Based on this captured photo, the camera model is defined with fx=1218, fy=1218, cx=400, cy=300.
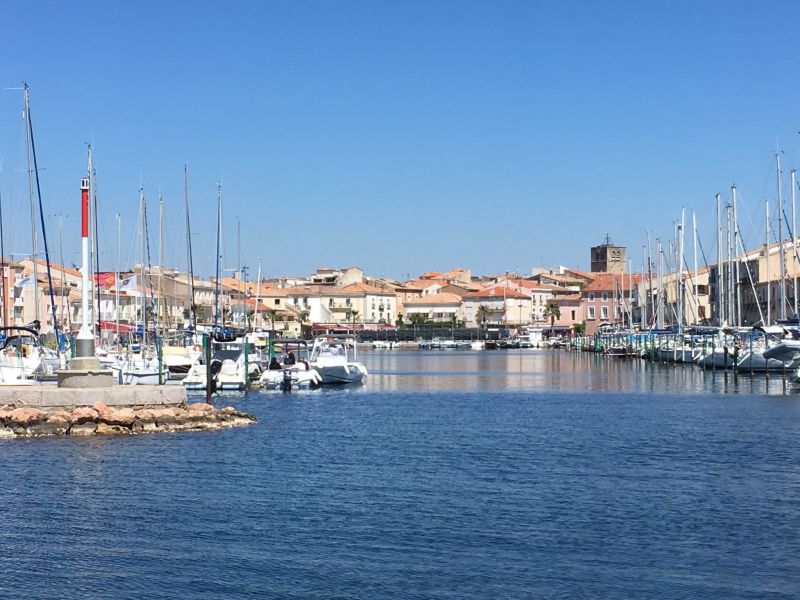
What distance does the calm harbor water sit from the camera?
16.9 m

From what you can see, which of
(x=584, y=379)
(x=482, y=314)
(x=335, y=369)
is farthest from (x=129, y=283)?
(x=482, y=314)

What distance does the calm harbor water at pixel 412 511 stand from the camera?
55.4 feet

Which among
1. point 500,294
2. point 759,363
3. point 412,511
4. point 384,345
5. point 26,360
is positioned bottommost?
point 412,511

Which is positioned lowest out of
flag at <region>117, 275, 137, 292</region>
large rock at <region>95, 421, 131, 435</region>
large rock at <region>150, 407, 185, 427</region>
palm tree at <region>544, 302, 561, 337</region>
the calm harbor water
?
the calm harbor water

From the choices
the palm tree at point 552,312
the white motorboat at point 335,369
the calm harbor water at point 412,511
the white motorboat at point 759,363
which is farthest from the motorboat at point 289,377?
the palm tree at point 552,312

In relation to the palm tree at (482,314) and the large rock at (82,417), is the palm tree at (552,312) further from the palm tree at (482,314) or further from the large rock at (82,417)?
the large rock at (82,417)

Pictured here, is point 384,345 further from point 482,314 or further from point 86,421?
point 86,421

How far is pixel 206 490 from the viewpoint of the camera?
24453 millimetres

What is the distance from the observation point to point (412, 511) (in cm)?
2197

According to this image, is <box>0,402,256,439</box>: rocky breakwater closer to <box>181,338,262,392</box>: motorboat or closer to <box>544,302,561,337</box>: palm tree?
<box>181,338,262,392</box>: motorboat

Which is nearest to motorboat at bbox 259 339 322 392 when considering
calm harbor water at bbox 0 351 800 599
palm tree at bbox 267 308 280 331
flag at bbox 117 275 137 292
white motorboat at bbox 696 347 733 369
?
calm harbor water at bbox 0 351 800 599

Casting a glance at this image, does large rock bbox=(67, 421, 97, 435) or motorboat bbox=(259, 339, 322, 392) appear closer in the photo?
large rock bbox=(67, 421, 97, 435)

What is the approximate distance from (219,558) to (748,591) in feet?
25.1

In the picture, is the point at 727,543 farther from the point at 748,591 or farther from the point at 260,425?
the point at 260,425
